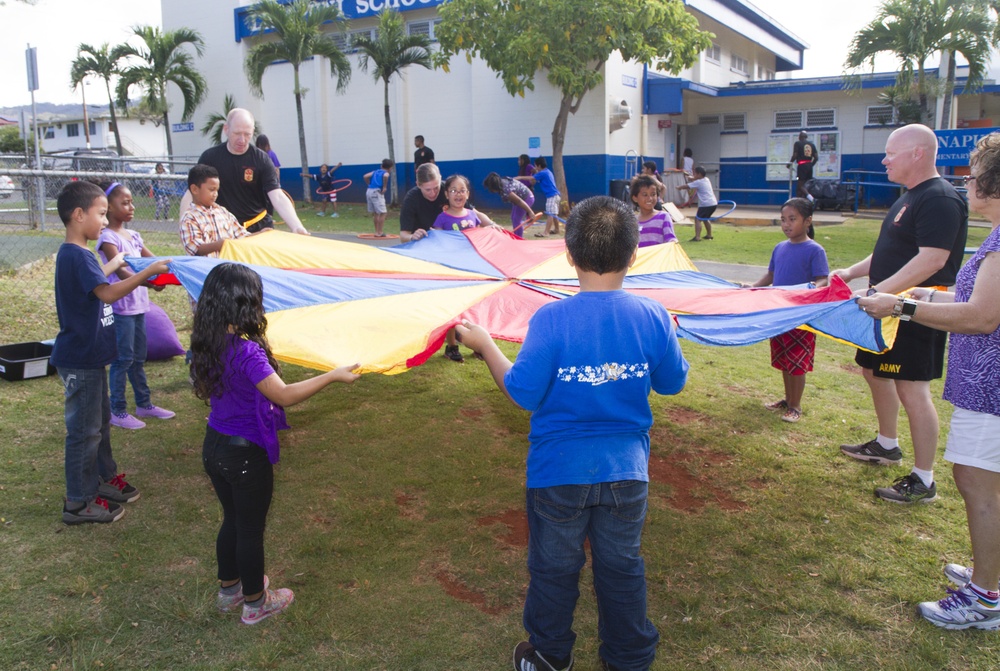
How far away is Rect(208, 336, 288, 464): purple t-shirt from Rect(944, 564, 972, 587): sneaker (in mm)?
2908

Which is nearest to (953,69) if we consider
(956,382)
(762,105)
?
(762,105)

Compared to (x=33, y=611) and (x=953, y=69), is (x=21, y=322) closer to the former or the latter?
(x=33, y=611)

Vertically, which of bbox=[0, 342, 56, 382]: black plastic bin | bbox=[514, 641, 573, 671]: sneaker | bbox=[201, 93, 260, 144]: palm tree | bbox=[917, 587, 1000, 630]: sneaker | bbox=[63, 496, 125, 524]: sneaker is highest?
bbox=[201, 93, 260, 144]: palm tree

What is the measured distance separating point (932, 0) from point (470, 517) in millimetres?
20148

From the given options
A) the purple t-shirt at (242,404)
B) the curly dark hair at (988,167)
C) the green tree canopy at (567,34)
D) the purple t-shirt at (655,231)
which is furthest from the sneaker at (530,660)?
the green tree canopy at (567,34)

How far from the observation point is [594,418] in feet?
8.02

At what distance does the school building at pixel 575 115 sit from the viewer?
68.1 ft

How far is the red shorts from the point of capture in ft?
16.7

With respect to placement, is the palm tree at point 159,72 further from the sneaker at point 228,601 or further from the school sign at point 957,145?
the sneaker at point 228,601

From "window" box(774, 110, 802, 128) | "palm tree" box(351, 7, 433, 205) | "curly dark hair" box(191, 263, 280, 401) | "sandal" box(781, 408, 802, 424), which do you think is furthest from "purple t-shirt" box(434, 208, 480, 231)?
"window" box(774, 110, 802, 128)

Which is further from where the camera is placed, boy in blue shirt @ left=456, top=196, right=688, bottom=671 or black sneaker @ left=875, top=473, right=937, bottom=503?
black sneaker @ left=875, top=473, right=937, bottom=503

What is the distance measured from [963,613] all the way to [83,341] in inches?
160

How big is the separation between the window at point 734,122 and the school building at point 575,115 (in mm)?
39

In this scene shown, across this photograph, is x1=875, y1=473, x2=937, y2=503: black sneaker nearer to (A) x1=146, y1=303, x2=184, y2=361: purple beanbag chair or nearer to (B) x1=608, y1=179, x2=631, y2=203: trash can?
(A) x1=146, y1=303, x2=184, y2=361: purple beanbag chair
